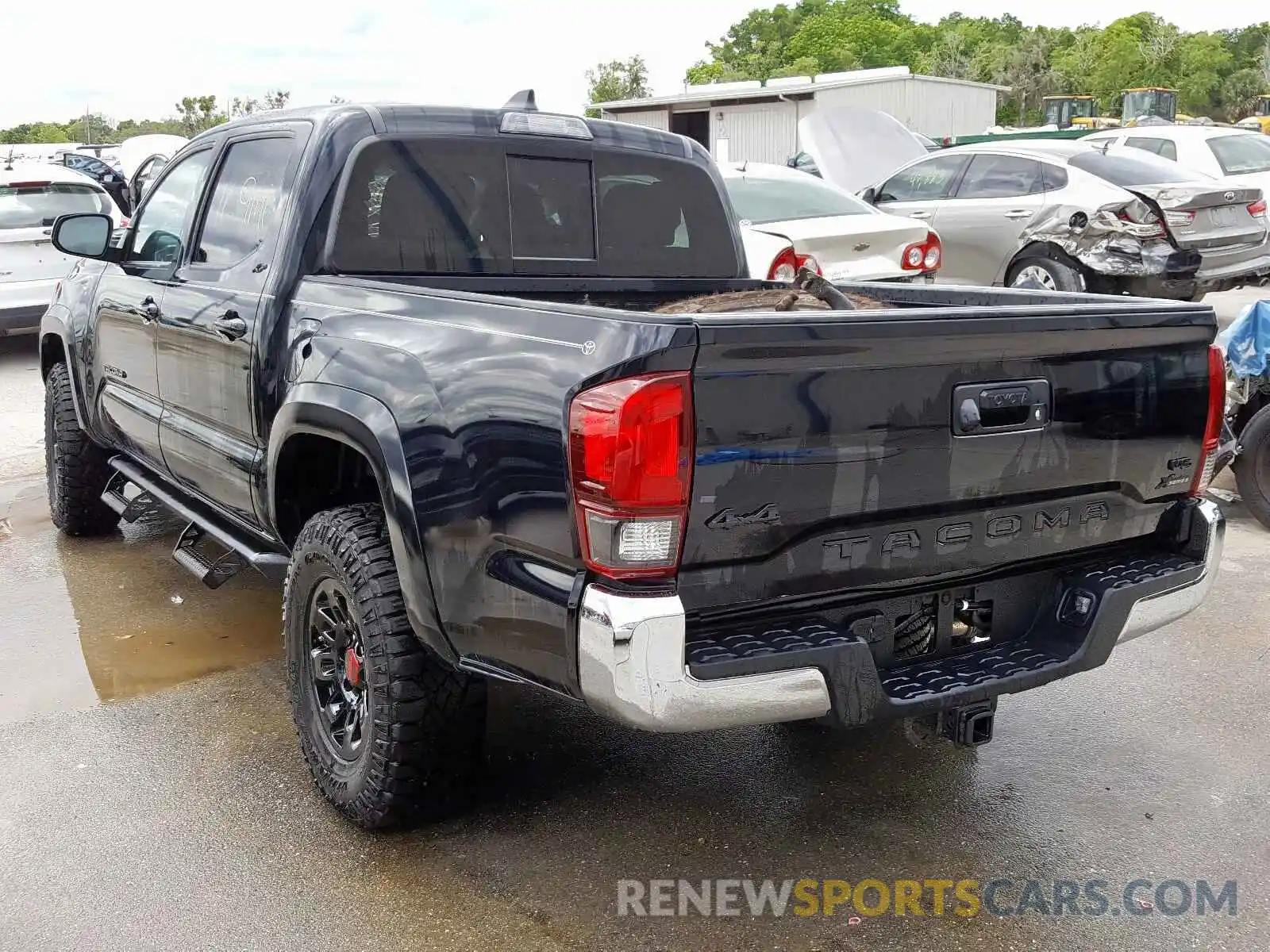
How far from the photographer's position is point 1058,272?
35.4 ft

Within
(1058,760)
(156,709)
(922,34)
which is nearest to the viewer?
(1058,760)

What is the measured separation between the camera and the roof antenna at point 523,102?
169 inches

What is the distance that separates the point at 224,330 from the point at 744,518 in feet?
7.18

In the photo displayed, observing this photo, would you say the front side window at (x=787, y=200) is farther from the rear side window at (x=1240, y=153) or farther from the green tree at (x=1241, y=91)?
the green tree at (x=1241, y=91)

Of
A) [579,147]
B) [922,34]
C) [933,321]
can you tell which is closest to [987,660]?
[933,321]

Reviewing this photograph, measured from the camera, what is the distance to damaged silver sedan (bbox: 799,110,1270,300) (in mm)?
10391

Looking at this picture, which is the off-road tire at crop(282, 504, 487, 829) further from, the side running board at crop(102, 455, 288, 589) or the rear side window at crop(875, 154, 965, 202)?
the rear side window at crop(875, 154, 965, 202)

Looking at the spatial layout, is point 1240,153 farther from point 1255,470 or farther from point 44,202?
point 44,202

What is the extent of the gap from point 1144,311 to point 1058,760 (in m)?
1.47

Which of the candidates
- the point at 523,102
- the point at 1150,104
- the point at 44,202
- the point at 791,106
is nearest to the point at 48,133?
the point at 791,106

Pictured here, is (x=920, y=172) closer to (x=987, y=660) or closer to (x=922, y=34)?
(x=987, y=660)

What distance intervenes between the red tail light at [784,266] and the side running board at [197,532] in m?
4.06

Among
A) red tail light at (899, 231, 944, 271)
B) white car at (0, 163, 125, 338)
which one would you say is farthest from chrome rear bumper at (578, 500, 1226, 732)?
white car at (0, 163, 125, 338)

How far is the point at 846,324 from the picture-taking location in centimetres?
267
